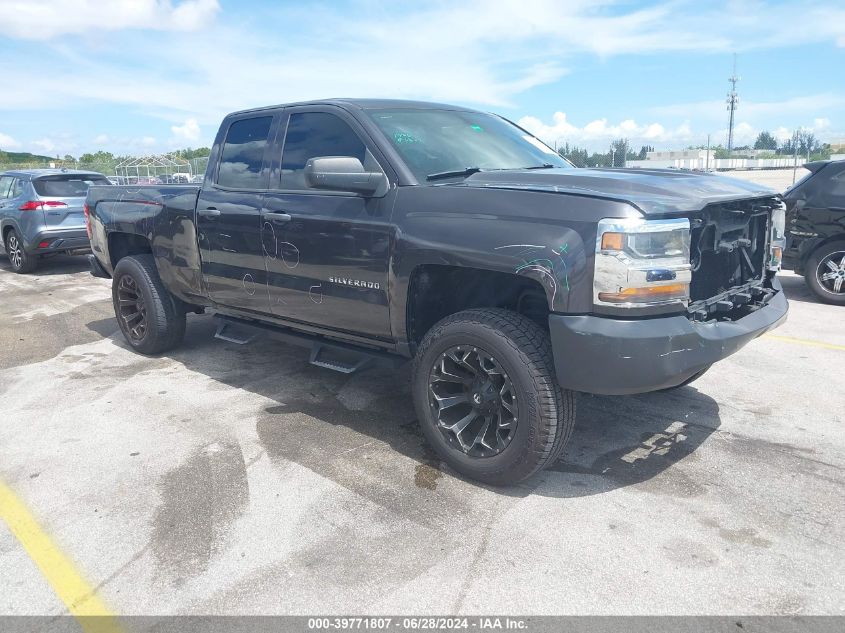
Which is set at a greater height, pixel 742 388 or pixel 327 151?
pixel 327 151

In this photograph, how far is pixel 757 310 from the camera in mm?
3580

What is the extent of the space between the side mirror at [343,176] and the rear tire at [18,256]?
953cm

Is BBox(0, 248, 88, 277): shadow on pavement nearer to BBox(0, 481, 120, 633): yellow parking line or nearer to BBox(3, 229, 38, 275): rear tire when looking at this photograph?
BBox(3, 229, 38, 275): rear tire

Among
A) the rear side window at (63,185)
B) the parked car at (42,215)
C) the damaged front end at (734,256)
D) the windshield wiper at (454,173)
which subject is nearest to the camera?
the damaged front end at (734,256)

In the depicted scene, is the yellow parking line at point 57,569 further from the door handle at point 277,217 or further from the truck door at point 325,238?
the door handle at point 277,217

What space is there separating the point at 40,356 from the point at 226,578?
4.38 meters

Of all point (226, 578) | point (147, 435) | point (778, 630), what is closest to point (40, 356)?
point (147, 435)

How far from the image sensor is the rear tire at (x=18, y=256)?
440 inches

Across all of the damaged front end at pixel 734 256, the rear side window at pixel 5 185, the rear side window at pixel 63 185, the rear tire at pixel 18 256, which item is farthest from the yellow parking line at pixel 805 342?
the rear side window at pixel 5 185

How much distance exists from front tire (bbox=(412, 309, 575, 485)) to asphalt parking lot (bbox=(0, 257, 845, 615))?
0.67ft

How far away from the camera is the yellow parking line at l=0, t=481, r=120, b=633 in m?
2.50

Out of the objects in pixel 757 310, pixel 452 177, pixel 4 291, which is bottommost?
pixel 4 291

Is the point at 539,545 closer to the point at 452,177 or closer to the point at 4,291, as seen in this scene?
the point at 452,177

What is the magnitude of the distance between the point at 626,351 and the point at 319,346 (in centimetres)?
216
